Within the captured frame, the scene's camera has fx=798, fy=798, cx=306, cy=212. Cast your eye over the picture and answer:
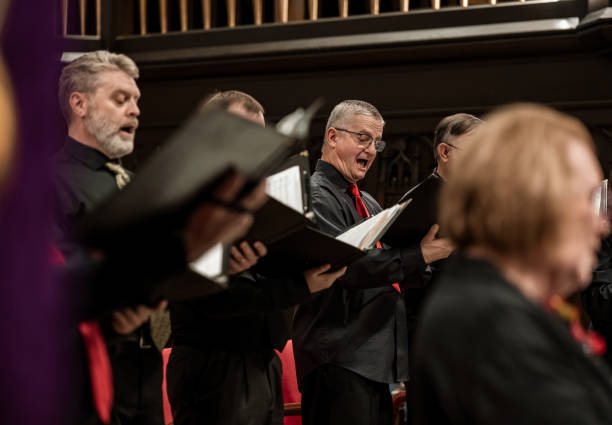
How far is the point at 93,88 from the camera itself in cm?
241

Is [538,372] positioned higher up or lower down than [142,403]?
higher up

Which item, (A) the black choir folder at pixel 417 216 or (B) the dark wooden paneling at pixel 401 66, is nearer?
(A) the black choir folder at pixel 417 216

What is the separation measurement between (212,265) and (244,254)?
0.90ft

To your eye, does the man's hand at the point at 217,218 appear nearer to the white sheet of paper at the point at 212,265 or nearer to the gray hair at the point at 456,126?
the white sheet of paper at the point at 212,265

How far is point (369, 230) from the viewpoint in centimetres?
270

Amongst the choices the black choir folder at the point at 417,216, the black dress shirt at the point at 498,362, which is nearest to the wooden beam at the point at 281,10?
the black choir folder at the point at 417,216

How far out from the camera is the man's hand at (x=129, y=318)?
6.07 feet

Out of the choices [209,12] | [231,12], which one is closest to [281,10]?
[231,12]

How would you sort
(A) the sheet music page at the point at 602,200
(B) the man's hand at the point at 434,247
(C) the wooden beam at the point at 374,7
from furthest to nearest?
(C) the wooden beam at the point at 374,7
(A) the sheet music page at the point at 602,200
(B) the man's hand at the point at 434,247

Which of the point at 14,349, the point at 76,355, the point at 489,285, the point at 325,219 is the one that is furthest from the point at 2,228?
the point at 325,219

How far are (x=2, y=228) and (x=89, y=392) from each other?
659 millimetres

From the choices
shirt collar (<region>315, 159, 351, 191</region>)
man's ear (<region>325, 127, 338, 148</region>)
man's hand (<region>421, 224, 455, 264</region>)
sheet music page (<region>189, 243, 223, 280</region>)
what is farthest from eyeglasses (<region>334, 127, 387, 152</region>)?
sheet music page (<region>189, 243, 223, 280</region>)

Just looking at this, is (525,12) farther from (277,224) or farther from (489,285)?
(489,285)

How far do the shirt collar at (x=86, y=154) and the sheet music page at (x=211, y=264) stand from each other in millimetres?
485
